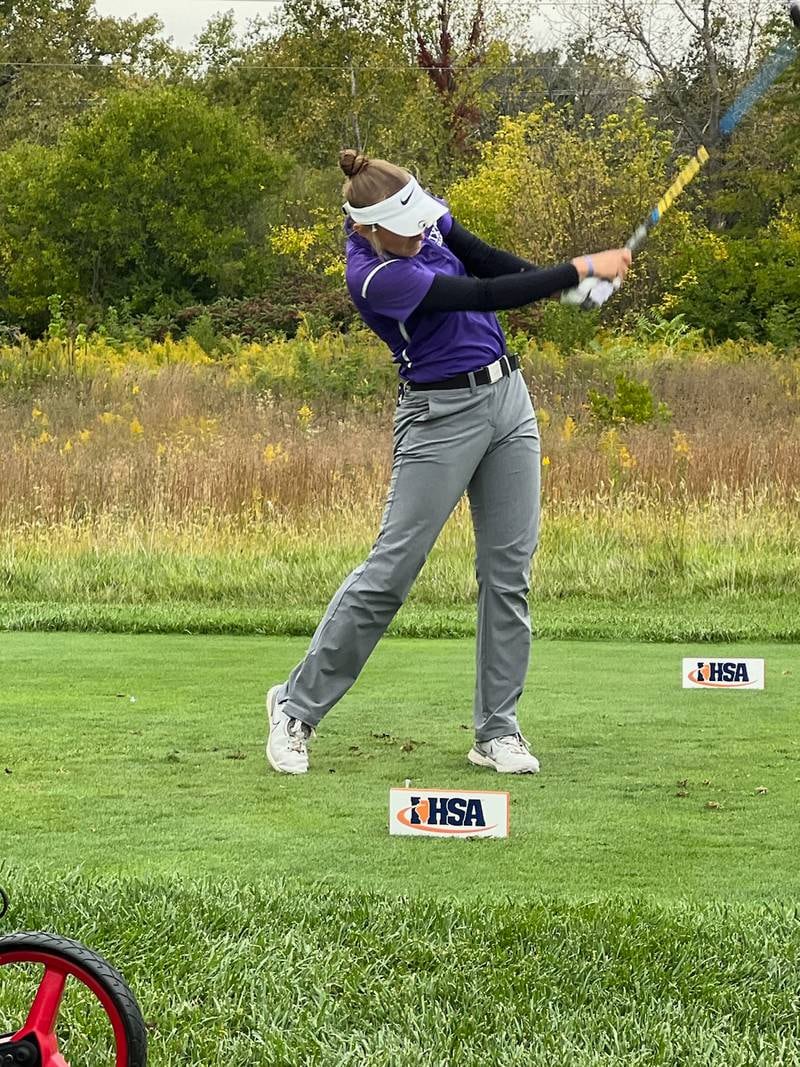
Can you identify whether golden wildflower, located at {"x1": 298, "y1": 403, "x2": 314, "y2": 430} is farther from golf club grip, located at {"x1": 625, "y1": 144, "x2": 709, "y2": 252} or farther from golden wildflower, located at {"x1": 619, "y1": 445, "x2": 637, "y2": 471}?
golf club grip, located at {"x1": 625, "y1": 144, "x2": 709, "y2": 252}

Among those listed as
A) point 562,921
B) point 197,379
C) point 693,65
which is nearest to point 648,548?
point 562,921

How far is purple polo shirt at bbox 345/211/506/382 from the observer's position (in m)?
4.76

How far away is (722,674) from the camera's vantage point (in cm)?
593

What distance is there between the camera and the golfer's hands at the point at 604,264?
195 inches

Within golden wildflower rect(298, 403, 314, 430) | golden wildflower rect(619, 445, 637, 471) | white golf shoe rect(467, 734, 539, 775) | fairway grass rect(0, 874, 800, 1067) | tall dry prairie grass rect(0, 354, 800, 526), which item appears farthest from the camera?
golden wildflower rect(298, 403, 314, 430)

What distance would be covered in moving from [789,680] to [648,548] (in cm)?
438

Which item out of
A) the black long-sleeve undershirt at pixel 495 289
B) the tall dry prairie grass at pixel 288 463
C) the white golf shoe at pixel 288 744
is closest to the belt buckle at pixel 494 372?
the black long-sleeve undershirt at pixel 495 289

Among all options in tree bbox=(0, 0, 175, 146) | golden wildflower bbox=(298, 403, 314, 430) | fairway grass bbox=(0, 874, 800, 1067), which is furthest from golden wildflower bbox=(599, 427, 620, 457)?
tree bbox=(0, 0, 175, 146)

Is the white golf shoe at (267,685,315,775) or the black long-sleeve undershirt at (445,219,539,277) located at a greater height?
the black long-sleeve undershirt at (445,219,539,277)

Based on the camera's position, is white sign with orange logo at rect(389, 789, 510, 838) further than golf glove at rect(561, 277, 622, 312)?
No

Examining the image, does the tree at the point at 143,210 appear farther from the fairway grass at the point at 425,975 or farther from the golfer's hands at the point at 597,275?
the fairway grass at the point at 425,975

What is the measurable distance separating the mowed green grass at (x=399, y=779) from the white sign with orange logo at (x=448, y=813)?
0.04 metres

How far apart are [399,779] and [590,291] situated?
1.51 m

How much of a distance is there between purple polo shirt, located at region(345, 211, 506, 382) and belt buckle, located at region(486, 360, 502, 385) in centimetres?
2
